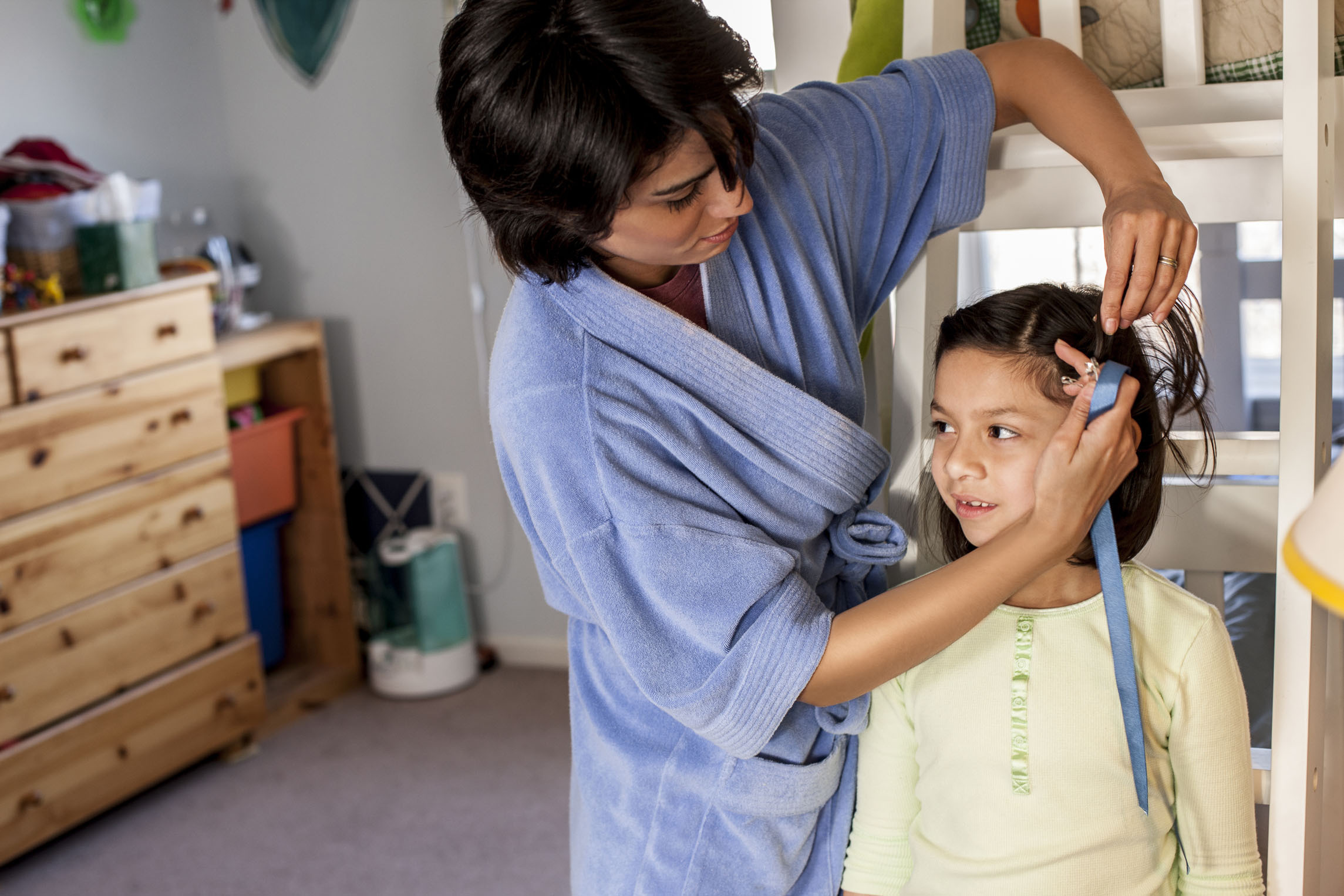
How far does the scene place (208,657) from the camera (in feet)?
8.34

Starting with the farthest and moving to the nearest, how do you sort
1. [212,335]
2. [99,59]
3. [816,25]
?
[99,59] < [212,335] < [816,25]

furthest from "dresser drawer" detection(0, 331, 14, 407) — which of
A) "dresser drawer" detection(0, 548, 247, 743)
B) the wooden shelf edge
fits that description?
the wooden shelf edge

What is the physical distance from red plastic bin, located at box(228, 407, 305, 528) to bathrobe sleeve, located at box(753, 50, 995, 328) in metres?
1.98

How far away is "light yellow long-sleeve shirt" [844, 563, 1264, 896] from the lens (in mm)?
923

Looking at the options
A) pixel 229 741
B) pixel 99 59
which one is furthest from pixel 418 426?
pixel 99 59

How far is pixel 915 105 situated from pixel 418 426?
2.21 meters

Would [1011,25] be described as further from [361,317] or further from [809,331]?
[361,317]

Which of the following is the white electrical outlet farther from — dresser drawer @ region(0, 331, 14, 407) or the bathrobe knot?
the bathrobe knot

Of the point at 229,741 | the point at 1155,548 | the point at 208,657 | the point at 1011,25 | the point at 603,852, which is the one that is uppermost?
the point at 1011,25

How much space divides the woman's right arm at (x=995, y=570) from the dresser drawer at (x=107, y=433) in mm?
1775

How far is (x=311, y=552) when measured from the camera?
3018mm

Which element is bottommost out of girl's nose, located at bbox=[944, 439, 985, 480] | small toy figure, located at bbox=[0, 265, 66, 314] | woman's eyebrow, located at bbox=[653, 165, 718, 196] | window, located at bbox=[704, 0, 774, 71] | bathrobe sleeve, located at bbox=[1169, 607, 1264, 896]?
bathrobe sleeve, located at bbox=[1169, 607, 1264, 896]

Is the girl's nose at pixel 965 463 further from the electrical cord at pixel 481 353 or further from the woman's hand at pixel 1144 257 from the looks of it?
the electrical cord at pixel 481 353

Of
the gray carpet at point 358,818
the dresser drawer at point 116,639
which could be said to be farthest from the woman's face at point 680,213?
the dresser drawer at point 116,639
